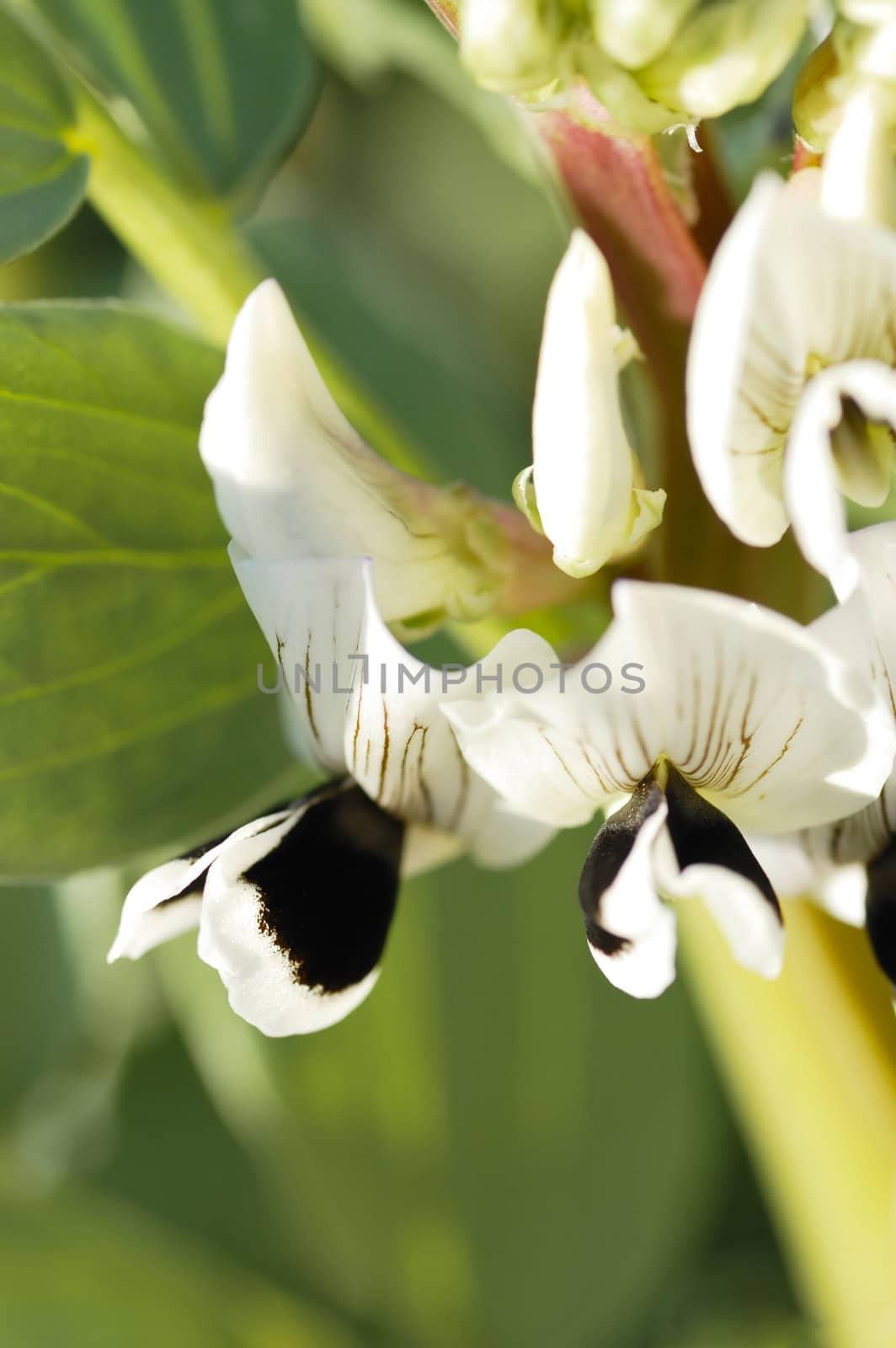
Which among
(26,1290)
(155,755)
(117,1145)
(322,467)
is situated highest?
(322,467)

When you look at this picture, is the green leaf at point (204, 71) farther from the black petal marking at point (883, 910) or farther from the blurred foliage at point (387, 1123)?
the black petal marking at point (883, 910)

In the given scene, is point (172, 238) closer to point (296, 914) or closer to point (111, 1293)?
point (296, 914)

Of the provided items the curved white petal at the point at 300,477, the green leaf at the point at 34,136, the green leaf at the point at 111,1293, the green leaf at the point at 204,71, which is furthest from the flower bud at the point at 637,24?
the green leaf at the point at 111,1293

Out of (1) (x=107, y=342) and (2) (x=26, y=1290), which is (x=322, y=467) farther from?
(2) (x=26, y=1290)

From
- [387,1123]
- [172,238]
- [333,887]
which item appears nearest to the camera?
[333,887]

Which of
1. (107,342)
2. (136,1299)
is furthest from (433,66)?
(136,1299)

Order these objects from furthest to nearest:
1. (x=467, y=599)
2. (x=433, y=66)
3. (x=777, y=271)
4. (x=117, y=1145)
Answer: (x=117, y=1145), (x=433, y=66), (x=467, y=599), (x=777, y=271)

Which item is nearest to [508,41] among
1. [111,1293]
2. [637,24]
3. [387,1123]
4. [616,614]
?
[637,24]
